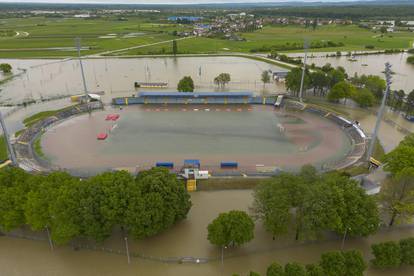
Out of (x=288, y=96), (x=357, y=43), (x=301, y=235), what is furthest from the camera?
(x=357, y=43)

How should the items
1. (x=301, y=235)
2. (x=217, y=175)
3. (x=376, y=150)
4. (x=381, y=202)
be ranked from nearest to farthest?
(x=301, y=235) → (x=381, y=202) → (x=217, y=175) → (x=376, y=150)

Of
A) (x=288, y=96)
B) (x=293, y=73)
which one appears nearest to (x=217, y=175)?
(x=288, y=96)

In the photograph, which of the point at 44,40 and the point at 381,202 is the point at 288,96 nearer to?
the point at 381,202

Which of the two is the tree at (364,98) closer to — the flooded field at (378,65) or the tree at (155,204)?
the flooded field at (378,65)

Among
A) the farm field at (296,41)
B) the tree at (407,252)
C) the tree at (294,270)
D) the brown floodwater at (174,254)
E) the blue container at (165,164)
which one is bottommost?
the brown floodwater at (174,254)

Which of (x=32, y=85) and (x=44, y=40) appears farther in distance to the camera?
(x=44, y=40)

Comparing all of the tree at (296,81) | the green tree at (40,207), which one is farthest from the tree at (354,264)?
the tree at (296,81)

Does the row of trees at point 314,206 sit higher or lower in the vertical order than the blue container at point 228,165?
higher
